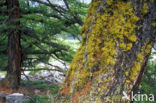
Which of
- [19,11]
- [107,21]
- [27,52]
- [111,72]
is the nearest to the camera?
[111,72]

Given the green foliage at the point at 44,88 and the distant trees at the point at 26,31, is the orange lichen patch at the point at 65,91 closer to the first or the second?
the green foliage at the point at 44,88

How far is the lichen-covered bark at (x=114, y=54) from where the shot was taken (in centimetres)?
150

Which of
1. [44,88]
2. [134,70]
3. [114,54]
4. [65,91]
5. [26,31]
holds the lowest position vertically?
[44,88]

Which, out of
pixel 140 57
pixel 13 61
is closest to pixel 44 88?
pixel 13 61

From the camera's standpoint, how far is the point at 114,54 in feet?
5.01

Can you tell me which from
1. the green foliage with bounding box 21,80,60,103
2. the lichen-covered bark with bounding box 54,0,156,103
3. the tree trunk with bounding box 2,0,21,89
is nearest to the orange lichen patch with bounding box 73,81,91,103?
the lichen-covered bark with bounding box 54,0,156,103

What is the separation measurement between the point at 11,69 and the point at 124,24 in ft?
18.2

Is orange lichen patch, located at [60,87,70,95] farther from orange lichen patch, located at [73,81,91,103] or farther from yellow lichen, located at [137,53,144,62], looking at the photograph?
yellow lichen, located at [137,53,144,62]

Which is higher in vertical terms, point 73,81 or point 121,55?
point 121,55

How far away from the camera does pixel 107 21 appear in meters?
1.61

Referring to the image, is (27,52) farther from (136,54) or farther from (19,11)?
(136,54)

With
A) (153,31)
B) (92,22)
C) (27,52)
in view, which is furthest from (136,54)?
(27,52)

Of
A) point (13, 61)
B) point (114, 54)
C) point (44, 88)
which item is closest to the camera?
point (114, 54)

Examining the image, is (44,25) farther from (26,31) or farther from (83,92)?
(83,92)
